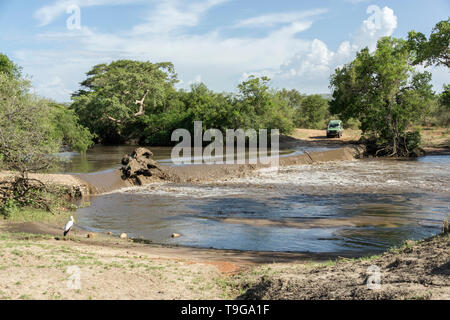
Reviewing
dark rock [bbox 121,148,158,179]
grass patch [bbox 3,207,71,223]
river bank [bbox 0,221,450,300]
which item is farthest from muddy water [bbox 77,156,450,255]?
river bank [bbox 0,221,450,300]

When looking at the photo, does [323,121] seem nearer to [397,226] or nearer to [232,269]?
[397,226]

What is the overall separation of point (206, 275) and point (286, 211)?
801 cm

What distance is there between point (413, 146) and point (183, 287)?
30578 mm

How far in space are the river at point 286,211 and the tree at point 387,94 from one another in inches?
364

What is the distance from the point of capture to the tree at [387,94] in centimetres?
3119

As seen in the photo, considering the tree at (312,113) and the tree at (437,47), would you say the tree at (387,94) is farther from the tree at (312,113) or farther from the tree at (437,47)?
the tree at (312,113)

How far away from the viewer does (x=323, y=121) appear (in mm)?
59938

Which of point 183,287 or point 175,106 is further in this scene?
point 175,106

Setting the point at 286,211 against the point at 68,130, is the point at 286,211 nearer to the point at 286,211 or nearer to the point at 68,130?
the point at 286,211

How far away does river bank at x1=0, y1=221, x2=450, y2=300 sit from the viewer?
585 cm
